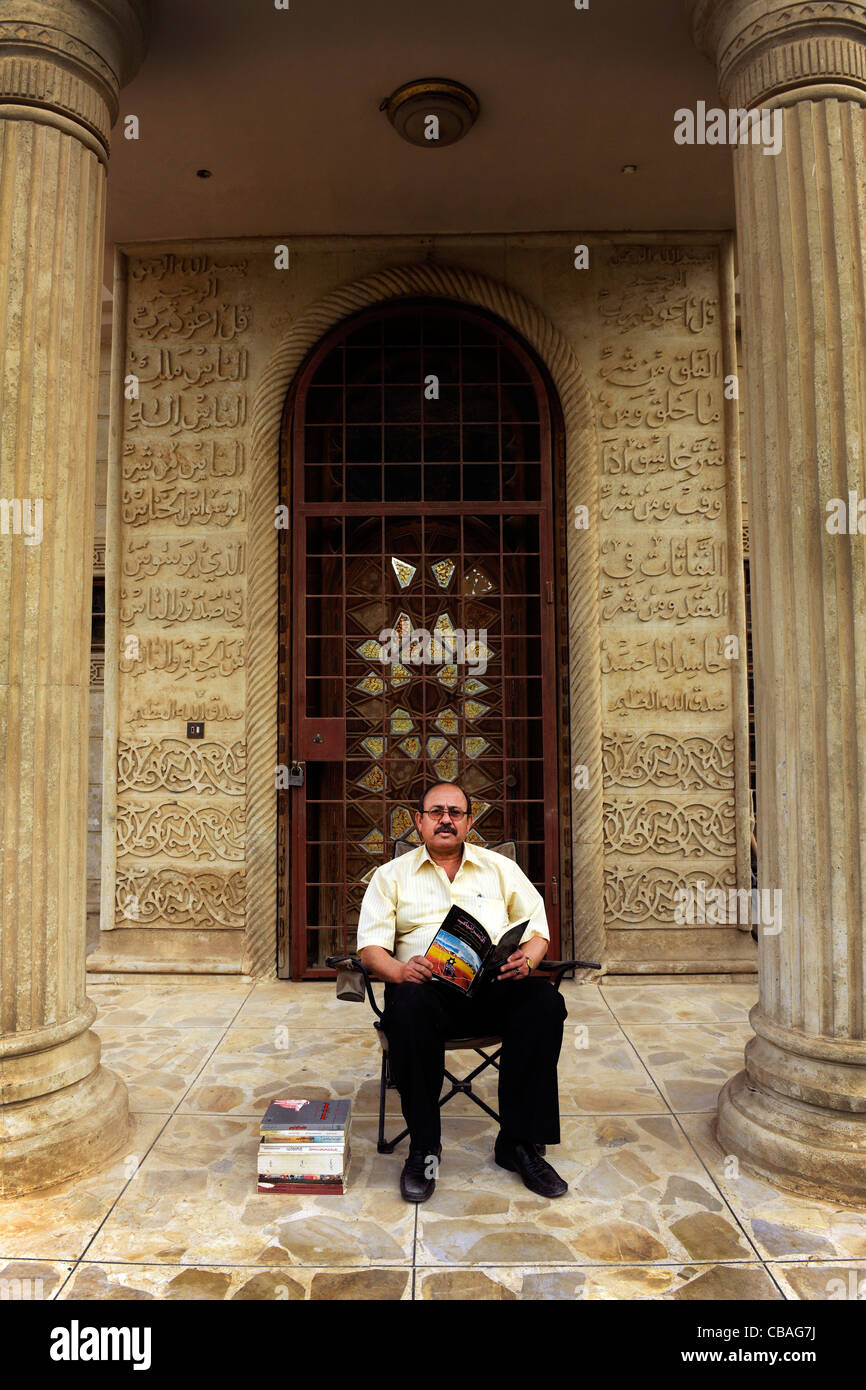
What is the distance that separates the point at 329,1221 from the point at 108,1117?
884 millimetres

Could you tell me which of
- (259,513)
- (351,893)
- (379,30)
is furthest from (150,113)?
(351,893)

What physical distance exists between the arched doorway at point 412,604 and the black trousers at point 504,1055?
89.5 inches

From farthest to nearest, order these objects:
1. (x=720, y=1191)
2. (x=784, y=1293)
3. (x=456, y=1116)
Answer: (x=456, y=1116) < (x=720, y=1191) < (x=784, y=1293)

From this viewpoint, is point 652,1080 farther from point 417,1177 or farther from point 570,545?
point 570,545

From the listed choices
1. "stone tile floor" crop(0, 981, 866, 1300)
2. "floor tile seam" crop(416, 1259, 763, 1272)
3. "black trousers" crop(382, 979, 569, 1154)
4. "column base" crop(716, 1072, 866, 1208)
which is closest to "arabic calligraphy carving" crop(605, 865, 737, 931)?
"stone tile floor" crop(0, 981, 866, 1300)

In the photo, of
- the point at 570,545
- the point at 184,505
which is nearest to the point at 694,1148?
the point at 570,545

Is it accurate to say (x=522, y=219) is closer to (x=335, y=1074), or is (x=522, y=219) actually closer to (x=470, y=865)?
(x=470, y=865)

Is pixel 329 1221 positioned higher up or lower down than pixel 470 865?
lower down

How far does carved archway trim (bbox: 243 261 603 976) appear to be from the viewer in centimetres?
505

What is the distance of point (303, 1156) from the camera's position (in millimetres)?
2713

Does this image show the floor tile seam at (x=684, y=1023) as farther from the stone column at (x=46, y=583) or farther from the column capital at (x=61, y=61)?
the column capital at (x=61, y=61)

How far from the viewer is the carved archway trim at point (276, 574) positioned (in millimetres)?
5047

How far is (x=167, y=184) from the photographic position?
4.68 metres

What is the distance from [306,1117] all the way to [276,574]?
316 centimetres
